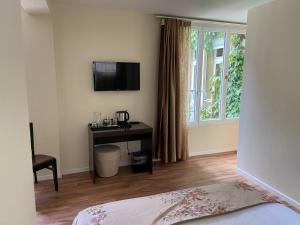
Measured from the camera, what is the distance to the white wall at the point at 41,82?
10.0ft

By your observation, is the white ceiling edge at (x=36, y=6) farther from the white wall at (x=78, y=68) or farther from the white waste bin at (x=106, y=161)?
the white waste bin at (x=106, y=161)

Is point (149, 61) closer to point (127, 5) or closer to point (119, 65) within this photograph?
point (119, 65)

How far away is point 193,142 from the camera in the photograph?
4406 mm

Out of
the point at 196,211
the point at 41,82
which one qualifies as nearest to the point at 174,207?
the point at 196,211

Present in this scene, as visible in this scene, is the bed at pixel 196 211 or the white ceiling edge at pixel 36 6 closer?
the bed at pixel 196 211

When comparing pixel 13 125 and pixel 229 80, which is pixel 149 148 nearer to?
pixel 229 80

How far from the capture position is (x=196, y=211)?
156 cm

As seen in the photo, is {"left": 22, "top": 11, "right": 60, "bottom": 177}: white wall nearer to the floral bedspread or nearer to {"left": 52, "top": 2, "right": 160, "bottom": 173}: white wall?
{"left": 52, "top": 2, "right": 160, "bottom": 173}: white wall

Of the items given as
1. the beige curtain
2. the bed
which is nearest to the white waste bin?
the beige curtain

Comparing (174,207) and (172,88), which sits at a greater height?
(172,88)

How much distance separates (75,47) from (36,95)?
0.90 metres

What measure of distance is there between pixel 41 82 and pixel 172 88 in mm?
2011

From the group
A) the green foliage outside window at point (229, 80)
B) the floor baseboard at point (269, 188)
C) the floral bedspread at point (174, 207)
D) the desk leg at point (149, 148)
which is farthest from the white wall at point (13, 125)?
the green foliage outside window at point (229, 80)

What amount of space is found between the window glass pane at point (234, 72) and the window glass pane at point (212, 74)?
0.20 m
